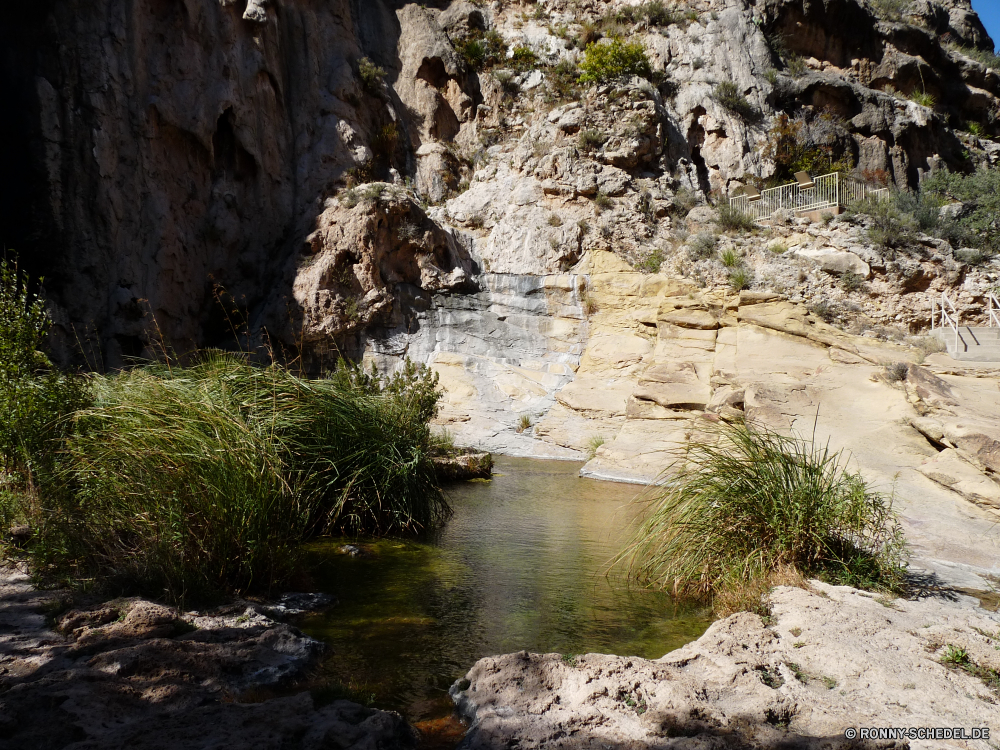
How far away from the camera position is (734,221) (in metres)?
21.6

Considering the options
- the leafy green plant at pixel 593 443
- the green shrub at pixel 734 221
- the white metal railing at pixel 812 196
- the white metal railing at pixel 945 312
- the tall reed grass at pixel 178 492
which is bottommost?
the leafy green plant at pixel 593 443

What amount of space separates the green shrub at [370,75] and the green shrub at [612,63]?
24.5ft

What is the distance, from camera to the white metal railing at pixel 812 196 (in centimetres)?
2153

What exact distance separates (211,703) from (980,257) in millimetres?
21302

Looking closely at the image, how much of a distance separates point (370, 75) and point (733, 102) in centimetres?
1351

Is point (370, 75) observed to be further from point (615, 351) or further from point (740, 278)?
point (740, 278)

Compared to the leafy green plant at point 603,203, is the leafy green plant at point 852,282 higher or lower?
lower

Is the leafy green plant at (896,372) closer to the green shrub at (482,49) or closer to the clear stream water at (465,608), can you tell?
the clear stream water at (465,608)

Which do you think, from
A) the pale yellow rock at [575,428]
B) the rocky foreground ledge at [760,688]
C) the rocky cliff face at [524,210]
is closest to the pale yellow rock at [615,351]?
Result: the rocky cliff face at [524,210]

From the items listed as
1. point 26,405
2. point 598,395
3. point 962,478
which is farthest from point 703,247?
point 26,405

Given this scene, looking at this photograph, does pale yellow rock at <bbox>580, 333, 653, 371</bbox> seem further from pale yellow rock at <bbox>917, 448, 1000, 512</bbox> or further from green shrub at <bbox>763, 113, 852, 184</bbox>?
green shrub at <bbox>763, 113, 852, 184</bbox>

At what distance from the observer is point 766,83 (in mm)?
26156

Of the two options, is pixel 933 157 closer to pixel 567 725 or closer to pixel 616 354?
pixel 616 354

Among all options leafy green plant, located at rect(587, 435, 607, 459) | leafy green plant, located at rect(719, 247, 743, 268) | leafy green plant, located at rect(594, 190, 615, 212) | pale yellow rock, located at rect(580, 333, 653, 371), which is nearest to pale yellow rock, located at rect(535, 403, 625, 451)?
leafy green plant, located at rect(587, 435, 607, 459)
